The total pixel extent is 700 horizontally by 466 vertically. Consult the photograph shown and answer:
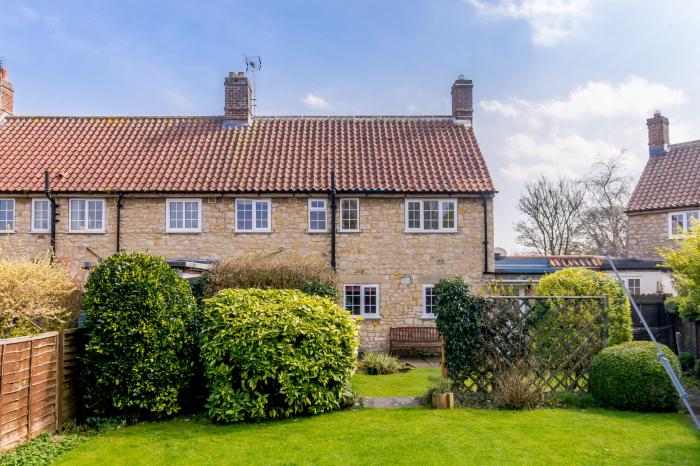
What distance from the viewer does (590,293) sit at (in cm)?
1305

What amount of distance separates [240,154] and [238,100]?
3.02m

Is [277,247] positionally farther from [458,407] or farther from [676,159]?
[676,159]

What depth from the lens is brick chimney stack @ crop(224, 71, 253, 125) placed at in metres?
20.8

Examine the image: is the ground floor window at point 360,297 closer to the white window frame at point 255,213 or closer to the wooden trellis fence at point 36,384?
the white window frame at point 255,213

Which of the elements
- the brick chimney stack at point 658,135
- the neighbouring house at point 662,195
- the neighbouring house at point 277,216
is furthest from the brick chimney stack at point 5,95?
the brick chimney stack at point 658,135

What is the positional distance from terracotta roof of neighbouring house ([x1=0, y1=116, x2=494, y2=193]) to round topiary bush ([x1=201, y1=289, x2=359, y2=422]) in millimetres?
8903

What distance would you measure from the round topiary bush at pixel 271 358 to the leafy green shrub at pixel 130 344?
713 mm

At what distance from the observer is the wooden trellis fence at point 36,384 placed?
290 inches

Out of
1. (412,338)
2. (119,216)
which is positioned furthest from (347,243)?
(119,216)

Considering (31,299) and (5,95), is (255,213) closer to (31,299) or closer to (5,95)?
(31,299)

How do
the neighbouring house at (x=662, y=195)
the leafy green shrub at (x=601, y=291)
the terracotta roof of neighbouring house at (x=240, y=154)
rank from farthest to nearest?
the neighbouring house at (x=662, y=195)
the terracotta roof of neighbouring house at (x=240, y=154)
the leafy green shrub at (x=601, y=291)

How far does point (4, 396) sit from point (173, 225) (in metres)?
11.1

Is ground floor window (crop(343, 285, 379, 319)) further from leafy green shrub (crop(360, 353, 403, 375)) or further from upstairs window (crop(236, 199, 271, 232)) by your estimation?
upstairs window (crop(236, 199, 271, 232))

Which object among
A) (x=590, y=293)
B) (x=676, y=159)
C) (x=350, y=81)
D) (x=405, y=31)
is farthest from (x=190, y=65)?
(x=676, y=159)
